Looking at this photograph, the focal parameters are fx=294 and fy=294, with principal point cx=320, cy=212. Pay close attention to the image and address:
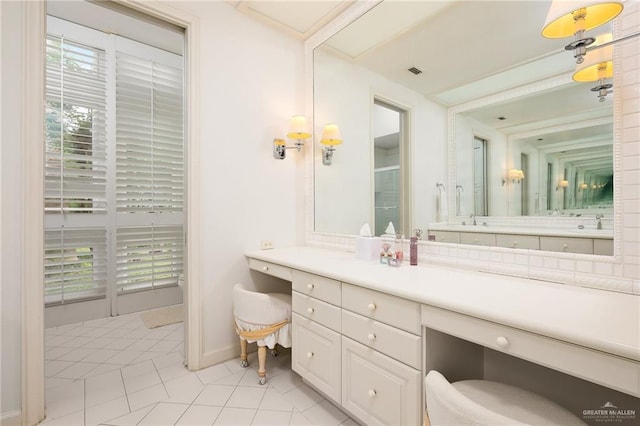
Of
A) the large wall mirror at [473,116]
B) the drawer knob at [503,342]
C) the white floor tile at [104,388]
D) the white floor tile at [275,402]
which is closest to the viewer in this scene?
the drawer knob at [503,342]

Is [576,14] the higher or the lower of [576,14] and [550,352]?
the higher

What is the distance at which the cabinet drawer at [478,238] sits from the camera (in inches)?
60.1

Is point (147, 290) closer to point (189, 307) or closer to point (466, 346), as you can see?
point (189, 307)

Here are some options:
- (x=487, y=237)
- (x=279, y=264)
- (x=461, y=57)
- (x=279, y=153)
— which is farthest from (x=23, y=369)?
(x=461, y=57)

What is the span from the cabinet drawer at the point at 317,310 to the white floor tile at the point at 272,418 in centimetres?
53

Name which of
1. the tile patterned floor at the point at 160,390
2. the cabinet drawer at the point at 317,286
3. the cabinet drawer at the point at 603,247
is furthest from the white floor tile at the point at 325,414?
the cabinet drawer at the point at 603,247

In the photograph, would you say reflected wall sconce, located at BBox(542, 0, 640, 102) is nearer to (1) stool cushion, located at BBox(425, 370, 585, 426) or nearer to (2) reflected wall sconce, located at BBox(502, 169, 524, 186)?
(2) reflected wall sconce, located at BBox(502, 169, 524, 186)

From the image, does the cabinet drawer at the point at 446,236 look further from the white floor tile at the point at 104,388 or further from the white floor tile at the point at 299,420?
the white floor tile at the point at 104,388

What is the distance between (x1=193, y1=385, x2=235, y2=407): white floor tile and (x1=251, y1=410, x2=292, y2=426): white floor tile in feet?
0.83

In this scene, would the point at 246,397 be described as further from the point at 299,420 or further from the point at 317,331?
the point at 317,331

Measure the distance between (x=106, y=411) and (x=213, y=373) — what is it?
60 cm

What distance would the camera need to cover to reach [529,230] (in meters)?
1.41

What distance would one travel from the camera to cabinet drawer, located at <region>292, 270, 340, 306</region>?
1.53 meters

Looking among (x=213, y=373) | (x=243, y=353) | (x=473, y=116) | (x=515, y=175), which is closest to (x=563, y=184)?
(x=515, y=175)
